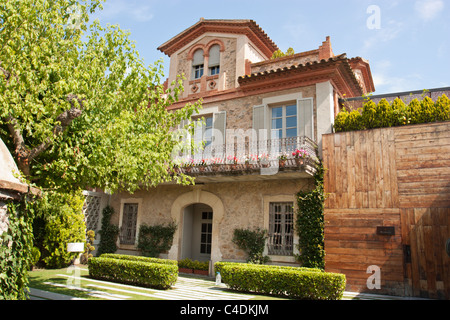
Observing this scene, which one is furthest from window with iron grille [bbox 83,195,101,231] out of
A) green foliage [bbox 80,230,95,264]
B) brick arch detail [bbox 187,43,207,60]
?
brick arch detail [bbox 187,43,207,60]

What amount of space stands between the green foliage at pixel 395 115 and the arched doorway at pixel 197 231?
6.95 m

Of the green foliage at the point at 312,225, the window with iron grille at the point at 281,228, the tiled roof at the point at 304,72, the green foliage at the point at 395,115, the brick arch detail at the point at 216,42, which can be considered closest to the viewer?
the green foliage at the point at 395,115

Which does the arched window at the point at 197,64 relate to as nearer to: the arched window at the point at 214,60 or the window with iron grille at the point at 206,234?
the arched window at the point at 214,60

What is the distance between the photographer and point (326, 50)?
12695mm

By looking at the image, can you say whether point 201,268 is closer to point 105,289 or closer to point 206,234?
point 206,234

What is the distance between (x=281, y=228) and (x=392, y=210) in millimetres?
3647

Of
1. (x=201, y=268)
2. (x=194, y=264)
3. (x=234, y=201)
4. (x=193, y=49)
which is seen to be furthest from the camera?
(x=193, y=49)

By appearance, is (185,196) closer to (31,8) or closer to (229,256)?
(229,256)

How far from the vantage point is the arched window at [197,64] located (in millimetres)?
15556

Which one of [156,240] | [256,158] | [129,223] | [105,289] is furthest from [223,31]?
[105,289]

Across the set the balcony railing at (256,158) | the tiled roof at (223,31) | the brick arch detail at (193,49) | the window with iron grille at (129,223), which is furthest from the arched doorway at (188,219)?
the tiled roof at (223,31)

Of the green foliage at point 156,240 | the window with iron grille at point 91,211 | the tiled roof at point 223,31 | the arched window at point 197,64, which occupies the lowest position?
the green foliage at point 156,240

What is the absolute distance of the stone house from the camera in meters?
11.9

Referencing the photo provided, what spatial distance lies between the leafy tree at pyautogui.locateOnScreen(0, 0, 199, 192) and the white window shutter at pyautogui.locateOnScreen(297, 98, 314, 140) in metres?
5.91
